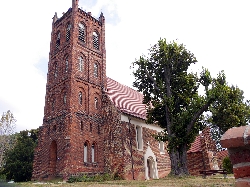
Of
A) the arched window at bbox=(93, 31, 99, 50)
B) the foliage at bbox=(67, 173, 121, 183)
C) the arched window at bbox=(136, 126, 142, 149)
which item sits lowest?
the foliage at bbox=(67, 173, 121, 183)

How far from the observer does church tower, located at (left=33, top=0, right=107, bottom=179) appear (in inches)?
864

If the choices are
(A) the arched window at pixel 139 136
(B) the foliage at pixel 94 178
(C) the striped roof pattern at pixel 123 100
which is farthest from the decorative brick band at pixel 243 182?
(A) the arched window at pixel 139 136

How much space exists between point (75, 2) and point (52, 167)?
18098mm

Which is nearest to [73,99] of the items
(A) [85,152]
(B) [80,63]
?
(B) [80,63]

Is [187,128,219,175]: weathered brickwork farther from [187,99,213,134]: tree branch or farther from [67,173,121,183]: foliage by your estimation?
[187,99,213,134]: tree branch

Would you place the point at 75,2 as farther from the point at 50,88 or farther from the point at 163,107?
the point at 163,107

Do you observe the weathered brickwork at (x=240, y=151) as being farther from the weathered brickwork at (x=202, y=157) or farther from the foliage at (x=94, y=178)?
the weathered brickwork at (x=202, y=157)

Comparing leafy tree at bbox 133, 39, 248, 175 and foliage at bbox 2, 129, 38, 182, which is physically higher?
leafy tree at bbox 133, 39, 248, 175

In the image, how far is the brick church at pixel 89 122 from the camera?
22062 millimetres

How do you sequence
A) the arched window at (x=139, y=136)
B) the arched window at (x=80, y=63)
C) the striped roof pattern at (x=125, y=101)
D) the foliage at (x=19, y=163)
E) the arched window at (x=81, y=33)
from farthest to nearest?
1. the foliage at (x=19, y=163)
2. the arched window at (x=81, y=33)
3. the arched window at (x=80, y=63)
4. the striped roof pattern at (x=125, y=101)
5. the arched window at (x=139, y=136)

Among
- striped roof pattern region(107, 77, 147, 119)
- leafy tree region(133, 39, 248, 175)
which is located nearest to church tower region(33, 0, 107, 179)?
striped roof pattern region(107, 77, 147, 119)

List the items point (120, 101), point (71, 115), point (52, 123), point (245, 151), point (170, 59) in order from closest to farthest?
point (245, 151) < point (170, 59) < point (71, 115) < point (52, 123) < point (120, 101)

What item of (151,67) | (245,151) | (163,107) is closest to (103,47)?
(151,67)

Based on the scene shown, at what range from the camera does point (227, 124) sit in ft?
56.4
